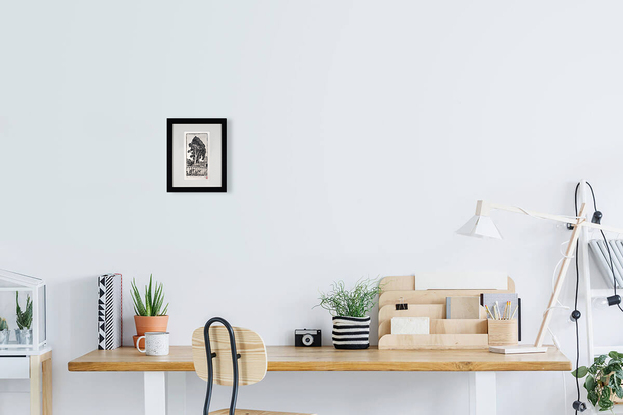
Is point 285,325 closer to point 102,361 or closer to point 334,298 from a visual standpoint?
point 334,298

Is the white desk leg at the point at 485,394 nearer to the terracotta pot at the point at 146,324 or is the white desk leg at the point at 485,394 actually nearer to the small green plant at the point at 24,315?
the terracotta pot at the point at 146,324

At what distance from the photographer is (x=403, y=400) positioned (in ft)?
8.10

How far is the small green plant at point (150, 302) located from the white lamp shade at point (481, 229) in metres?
1.25

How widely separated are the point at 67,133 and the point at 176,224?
62cm

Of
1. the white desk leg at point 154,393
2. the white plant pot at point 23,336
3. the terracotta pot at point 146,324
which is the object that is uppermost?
the terracotta pot at point 146,324

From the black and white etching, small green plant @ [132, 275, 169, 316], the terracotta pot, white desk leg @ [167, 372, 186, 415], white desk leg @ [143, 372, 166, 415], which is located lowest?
white desk leg @ [167, 372, 186, 415]

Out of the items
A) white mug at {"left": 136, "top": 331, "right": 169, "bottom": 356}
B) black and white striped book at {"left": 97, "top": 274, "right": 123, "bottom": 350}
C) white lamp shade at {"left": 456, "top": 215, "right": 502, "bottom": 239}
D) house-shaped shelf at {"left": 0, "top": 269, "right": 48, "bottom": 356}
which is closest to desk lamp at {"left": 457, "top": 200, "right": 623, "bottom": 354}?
white lamp shade at {"left": 456, "top": 215, "right": 502, "bottom": 239}

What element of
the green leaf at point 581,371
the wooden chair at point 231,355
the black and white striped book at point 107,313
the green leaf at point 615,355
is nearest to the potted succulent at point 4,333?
the black and white striped book at point 107,313

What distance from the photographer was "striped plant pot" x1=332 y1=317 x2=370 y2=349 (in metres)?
2.31

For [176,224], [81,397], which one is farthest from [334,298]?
[81,397]

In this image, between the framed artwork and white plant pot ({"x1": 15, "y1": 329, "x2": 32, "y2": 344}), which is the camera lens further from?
white plant pot ({"x1": 15, "y1": 329, "x2": 32, "y2": 344})

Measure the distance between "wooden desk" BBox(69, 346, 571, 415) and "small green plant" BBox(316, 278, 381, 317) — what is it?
21 cm

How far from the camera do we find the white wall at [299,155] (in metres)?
2.49

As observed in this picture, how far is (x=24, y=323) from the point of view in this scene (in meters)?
2.39
